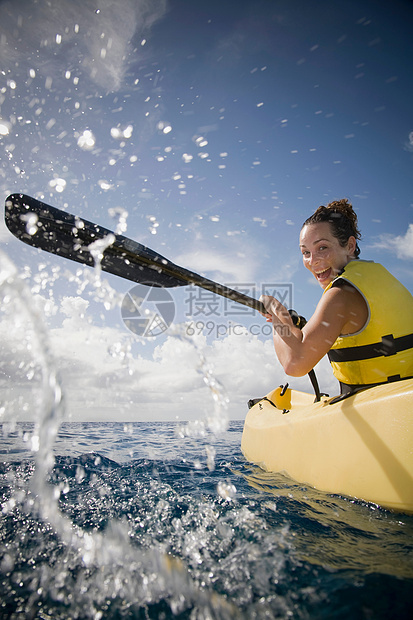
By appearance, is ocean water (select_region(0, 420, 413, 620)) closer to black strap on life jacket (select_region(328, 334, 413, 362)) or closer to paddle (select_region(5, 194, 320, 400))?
black strap on life jacket (select_region(328, 334, 413, 362))

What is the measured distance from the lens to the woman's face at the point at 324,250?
2.45m

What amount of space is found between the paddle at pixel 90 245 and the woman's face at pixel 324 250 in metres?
0.68

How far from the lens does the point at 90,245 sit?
299cm

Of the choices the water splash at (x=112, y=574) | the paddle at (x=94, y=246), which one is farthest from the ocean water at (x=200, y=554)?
the paddle at (x=94, y=246)

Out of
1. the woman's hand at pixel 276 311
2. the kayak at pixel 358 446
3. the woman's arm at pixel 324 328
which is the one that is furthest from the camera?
the woman's hand at pixel 276 311

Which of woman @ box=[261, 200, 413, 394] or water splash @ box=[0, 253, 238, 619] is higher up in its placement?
woman @ box=[261, 200, 413, 394]

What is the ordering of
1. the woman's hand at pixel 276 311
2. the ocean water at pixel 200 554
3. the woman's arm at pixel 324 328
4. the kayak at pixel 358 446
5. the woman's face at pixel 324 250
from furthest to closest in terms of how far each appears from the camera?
1. the woman's face at pixel 324 250
2. the woman's hand at pixel 276 311
3. the woman's arm at pixel 324 328
4. the kayak at pixel 358 446
5. the ocean water at pixel 200 554

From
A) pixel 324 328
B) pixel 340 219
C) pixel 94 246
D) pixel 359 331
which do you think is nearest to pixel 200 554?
pixel 324 328

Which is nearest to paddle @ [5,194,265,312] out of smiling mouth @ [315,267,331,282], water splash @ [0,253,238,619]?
smiling mouth @ [315,267,331,282]

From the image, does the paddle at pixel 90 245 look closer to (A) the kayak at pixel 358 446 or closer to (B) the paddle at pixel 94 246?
(B) the paddle at pixel 94 246

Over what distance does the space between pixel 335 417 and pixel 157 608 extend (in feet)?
5.14

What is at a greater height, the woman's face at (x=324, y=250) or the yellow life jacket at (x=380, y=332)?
the woman's face at (x=324, y=250)

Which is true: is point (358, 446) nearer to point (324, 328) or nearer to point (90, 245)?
point (324, 328)

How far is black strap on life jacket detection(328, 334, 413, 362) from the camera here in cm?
196
